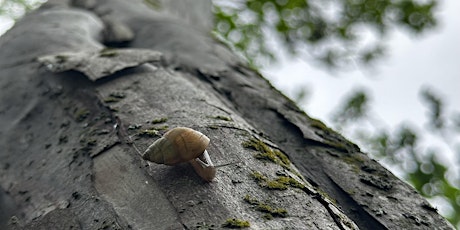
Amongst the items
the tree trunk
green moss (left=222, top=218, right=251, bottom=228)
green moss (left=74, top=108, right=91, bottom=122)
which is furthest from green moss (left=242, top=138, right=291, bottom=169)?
green moss (left=74, top=108, right=91, bottom=122)

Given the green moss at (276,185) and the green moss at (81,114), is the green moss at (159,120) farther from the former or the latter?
the green moss at (276,185)

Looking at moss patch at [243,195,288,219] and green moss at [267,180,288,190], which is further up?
green moss at [267,180,288,190]

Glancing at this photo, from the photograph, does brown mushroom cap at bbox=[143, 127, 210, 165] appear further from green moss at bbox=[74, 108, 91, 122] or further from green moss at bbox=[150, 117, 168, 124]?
green moss at bbox=[74, 108, 91, 122]

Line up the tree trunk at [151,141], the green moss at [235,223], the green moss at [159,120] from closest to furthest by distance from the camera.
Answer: the green moss at [235,223]
the tree trunk at [151,141]
the green moss at [159,120]

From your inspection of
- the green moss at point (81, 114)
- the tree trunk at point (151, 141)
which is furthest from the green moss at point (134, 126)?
the green moss at point (81, 114)

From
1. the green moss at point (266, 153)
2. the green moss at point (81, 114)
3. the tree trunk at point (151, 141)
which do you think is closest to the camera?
the tree trunk at point (151, 141)

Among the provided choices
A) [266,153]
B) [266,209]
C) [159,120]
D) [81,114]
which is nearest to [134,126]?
[159,120]

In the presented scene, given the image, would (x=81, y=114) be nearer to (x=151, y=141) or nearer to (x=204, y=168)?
(x=151, y=141)
